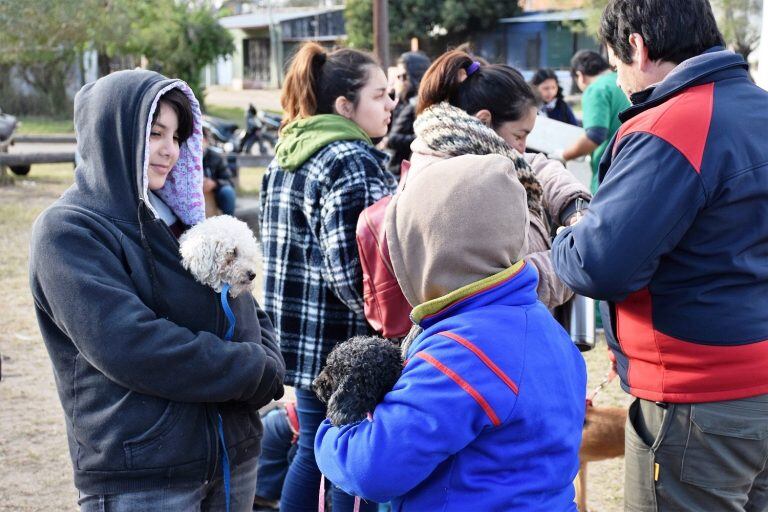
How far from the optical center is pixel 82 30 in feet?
48.8

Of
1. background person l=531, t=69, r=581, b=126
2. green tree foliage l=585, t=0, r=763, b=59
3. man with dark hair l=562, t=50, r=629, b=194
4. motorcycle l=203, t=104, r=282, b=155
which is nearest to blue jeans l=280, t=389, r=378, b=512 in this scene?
man with dark hair l=562, t=50, r=629, b=194

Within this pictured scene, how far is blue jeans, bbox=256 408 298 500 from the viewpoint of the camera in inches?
151

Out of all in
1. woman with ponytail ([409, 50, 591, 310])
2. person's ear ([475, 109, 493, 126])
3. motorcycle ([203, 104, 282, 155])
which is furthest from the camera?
motorcycle ([203, 104, 282, 155])

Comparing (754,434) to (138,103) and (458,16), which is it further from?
(458,16)

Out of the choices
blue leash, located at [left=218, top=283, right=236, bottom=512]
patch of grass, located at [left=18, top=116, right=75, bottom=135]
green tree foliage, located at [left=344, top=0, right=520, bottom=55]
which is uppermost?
green tree foliage, located at [left=344, top=0, right=520, bottom=55]

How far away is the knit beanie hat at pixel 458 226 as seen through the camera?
1.70 meters

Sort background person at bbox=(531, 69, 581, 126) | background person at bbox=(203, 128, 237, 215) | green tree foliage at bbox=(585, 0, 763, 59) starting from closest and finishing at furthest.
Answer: background person at bbox=(531, 69, 581, 126) < background person at bbox=(203, 128, 237, 215) < green tree foliage at bbox=(585, 0, 763, 59)

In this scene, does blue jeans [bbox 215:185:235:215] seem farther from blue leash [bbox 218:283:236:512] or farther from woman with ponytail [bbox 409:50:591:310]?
blue leash [bbox 218:283:236:512]

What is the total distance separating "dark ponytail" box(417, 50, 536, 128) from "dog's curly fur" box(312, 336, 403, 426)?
4.29 ft

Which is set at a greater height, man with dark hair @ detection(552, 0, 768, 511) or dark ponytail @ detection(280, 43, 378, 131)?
dark ponytail @ detection(280, 43, 378, 131)

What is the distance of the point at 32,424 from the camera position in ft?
15.8

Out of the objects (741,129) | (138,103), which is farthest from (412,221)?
(741,129)

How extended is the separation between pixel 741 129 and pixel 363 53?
1471mm

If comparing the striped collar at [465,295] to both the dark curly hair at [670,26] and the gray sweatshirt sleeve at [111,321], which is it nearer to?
the gray sweatshirt sleeve at [111,321]
